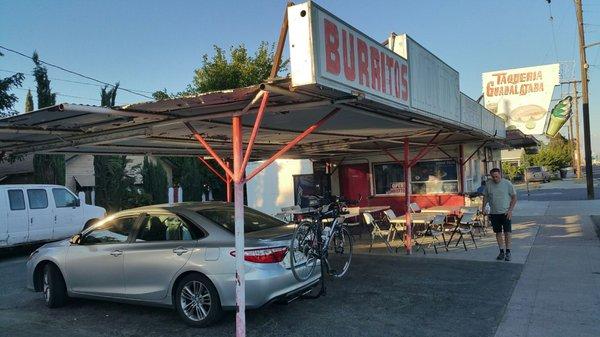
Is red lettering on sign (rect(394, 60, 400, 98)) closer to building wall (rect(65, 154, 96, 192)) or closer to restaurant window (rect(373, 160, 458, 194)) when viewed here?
restaurant window (rect(373, 160, 458, 194))

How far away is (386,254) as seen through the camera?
32.4 feet

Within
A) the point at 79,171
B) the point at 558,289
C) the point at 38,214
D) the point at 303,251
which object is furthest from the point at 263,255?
the point at 79,171

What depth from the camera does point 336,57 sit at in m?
4.52

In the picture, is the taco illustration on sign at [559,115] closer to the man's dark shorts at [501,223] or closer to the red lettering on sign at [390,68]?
the man's dark shorts at [501,223]

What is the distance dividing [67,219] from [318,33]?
37.4ft

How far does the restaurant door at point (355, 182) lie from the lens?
15.9 metres

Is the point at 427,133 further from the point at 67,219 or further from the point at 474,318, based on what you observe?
the point at 67,219

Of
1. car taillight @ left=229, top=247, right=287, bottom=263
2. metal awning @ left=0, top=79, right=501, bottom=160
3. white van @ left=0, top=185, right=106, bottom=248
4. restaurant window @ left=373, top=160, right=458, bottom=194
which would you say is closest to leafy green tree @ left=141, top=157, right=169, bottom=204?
white van @ left=0, top=185, right=106, bottom=248

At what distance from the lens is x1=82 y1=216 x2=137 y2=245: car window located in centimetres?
633

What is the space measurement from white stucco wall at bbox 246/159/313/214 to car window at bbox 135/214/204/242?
9.70 m

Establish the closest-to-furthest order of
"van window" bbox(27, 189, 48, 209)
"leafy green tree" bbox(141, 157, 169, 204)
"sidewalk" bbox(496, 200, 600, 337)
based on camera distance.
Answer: "sidewalk" bbox(496, 200, 600, 337) → "van window" bbox(27, 189, 48, 209) → "leafy green tree" bbox(141, 157, 169, 204)

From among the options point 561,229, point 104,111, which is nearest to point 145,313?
point 104,111

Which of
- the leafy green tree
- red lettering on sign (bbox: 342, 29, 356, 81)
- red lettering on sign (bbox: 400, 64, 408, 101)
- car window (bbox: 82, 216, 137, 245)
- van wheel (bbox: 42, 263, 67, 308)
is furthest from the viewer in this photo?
the leafy green tree

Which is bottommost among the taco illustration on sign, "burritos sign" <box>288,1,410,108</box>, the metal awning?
the metal awning
